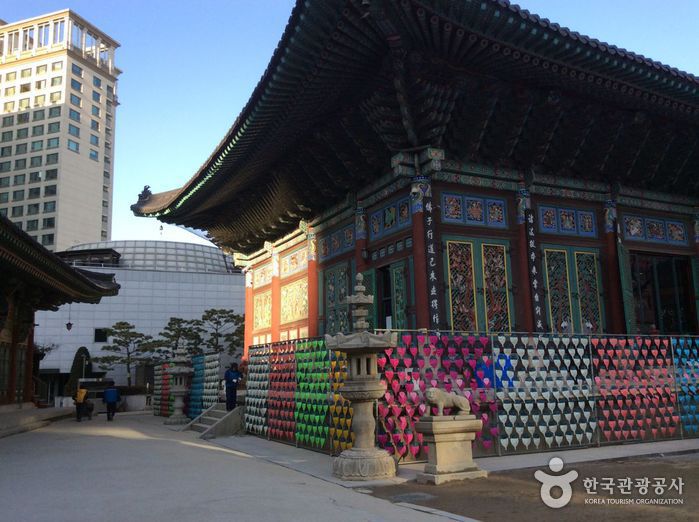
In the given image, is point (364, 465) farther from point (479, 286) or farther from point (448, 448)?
point (479, 286)

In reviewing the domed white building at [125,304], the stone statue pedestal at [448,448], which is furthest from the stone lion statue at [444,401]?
the domed white building at [125,304]

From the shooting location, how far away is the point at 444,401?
8.95 metres

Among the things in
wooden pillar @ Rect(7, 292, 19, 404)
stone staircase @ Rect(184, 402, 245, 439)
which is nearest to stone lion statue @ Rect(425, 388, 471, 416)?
stone staircase @ Rect(184, 402, 245, 439)

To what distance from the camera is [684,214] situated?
53.4ft

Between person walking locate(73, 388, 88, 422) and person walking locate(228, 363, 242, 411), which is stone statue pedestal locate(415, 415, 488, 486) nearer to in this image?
person walking locate(228, 363, 242, 411)

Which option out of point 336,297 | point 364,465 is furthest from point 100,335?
point 364,465

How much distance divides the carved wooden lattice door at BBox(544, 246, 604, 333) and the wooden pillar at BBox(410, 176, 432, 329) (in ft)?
10.0

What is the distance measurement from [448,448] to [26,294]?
62.9 ft

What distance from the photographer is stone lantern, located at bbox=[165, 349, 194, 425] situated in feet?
64.5

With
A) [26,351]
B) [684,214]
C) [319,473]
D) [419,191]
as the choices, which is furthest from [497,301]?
[26,351]

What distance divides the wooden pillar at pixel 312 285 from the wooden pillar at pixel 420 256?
205 inches

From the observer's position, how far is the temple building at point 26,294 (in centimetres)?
1680

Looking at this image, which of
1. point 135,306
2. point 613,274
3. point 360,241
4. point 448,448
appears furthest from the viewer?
point 135,306

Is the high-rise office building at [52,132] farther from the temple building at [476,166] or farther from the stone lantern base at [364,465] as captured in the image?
the stone lantern base at [364,465]
